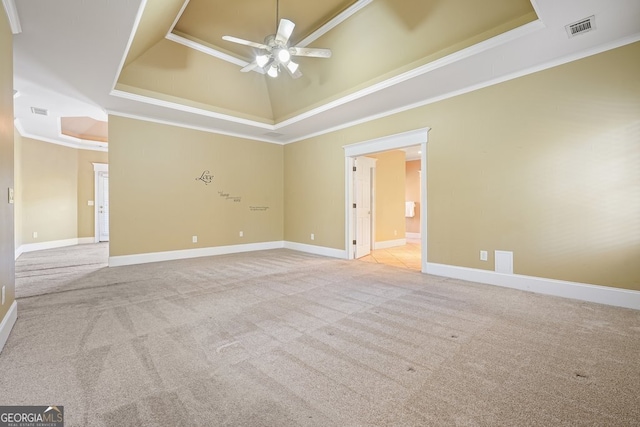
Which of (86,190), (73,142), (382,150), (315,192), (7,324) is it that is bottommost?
(7,324)

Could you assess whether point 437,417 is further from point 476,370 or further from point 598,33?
point 598,33

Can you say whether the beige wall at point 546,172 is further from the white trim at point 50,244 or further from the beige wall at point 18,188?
the white trim at point 50,244

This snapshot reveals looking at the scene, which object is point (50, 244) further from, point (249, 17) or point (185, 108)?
point (249, 17)

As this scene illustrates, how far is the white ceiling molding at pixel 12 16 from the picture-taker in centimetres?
232

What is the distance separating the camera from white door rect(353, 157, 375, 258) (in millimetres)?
5832

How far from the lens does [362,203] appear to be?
237 inches

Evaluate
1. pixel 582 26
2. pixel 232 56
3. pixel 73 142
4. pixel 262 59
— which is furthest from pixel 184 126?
pixel 582 26

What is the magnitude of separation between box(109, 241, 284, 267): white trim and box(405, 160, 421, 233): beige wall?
16.0 ft

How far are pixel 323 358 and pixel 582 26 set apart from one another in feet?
12.9

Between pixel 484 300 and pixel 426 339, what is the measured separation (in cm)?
139

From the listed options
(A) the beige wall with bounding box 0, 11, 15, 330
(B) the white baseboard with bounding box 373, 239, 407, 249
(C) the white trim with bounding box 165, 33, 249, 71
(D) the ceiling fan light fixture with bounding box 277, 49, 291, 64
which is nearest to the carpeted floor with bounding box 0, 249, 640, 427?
(A) the beige wall with bounding box 0, 11, 15, 330

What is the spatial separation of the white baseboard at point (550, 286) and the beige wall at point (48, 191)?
9.65m

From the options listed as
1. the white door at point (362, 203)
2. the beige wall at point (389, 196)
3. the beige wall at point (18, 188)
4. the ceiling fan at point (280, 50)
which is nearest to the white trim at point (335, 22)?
the ceiling fan at point (280, 50)

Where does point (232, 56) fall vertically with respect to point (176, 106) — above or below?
above
